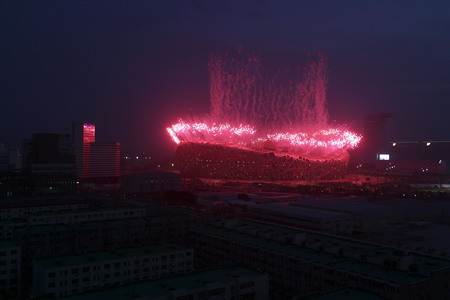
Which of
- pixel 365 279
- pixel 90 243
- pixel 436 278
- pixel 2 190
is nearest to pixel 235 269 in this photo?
pixel 365 279

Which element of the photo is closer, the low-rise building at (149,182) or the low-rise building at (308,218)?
the low-rise building at (308,218)

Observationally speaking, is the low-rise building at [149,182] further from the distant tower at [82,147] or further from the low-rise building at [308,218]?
the distant tower at [82,147]

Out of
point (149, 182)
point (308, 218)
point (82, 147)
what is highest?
point (82, 147)

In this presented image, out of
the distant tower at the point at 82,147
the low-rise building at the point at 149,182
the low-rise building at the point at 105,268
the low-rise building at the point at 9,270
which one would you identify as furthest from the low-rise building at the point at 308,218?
the distant tower at the point at 82,147

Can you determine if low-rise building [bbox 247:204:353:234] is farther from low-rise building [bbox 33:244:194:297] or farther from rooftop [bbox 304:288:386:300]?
rooftop [bbox 304:288:386:300]

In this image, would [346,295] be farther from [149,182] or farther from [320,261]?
[149,182]

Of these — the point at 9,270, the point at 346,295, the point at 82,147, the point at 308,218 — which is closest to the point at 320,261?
the point at 346,295

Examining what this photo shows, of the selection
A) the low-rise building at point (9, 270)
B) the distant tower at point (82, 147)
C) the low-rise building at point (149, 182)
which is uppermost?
the distant tower at point (82, 147)

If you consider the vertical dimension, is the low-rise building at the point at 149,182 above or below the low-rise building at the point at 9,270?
above
